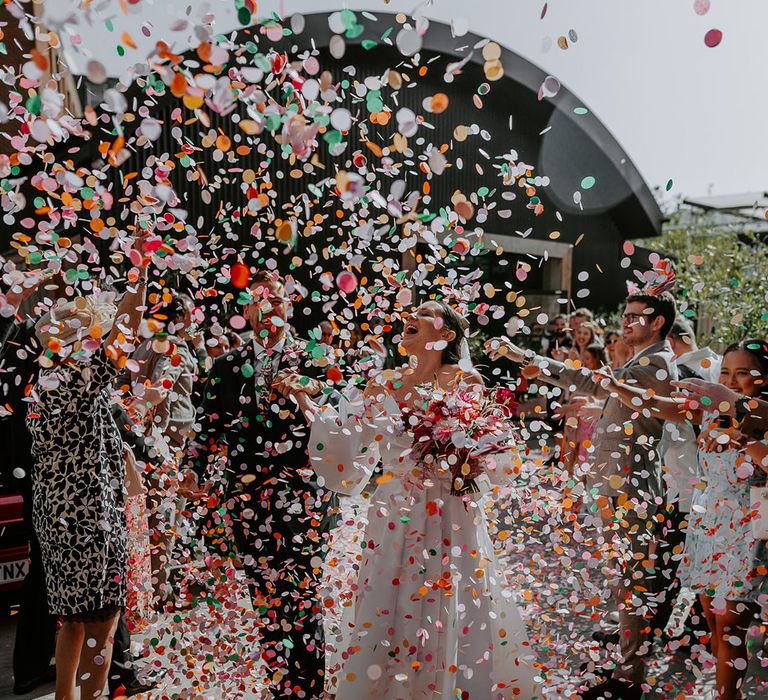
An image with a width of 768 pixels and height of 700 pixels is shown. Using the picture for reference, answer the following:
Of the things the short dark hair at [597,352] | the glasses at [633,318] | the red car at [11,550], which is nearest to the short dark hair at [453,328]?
the glasses at [633,318]

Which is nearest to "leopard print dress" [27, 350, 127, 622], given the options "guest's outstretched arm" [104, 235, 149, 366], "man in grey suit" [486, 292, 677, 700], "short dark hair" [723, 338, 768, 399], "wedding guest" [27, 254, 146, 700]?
"wedding guest" [27, 254, 146, 700]

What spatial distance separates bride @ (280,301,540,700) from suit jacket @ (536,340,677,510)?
0.76 metres

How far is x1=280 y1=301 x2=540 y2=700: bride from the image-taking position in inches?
107

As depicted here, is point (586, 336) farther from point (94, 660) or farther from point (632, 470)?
point (94, 660)

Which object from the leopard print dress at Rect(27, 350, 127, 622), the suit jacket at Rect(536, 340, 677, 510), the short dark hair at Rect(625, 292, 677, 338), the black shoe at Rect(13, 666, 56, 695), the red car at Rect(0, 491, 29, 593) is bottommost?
the black shoe at Rect(13, 666, 56, 695)

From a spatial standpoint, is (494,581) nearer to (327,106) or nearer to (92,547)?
(92,547)

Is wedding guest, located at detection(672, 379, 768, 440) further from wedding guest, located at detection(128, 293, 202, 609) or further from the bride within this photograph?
wedding guest, located at detection(128, 293, 202, 609)

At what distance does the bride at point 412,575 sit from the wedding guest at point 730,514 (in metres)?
0.84

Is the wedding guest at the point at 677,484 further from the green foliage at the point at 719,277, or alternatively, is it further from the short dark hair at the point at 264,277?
the short dark hair at the point at 264,277

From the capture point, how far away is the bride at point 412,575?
107 inches

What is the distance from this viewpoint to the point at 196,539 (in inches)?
129

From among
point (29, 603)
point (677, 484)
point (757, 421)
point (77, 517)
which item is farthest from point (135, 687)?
point (757, 421)

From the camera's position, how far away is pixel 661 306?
3.41 m

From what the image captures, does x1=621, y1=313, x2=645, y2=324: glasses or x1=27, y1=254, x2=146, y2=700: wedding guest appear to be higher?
x1=621, y1=313, x2=645, y2=324: glasses
